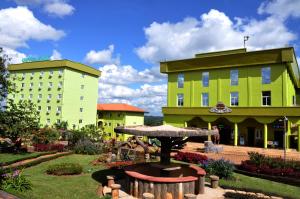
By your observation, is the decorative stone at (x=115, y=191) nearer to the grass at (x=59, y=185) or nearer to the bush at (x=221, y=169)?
the grass at (x=59, y=185)

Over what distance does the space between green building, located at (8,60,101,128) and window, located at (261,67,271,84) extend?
113 ft

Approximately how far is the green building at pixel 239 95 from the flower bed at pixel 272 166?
12.4m

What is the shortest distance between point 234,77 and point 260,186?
2166cm

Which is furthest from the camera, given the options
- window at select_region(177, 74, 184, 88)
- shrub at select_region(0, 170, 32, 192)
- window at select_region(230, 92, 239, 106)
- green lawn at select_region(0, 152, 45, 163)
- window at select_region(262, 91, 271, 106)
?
window at select_region(177, 74, 184, 88)

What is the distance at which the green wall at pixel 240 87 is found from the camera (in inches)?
1297

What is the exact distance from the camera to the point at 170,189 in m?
12.8

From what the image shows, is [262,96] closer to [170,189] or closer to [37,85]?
[170,189]

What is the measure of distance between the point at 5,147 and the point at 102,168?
11.3 m

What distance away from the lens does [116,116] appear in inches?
2438

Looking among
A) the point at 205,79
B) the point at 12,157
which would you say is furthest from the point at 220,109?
the point at 12,157

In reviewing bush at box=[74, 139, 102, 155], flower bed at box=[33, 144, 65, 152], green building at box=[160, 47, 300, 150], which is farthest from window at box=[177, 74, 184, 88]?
flower bed at box=[33, 144, 65, 152]

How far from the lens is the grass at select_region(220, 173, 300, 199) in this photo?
15283 mm

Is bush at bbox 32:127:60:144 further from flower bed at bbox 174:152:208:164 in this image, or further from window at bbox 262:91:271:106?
window at bbox 262:91:271:106

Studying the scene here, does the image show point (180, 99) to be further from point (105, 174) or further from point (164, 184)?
point (164, 184)
